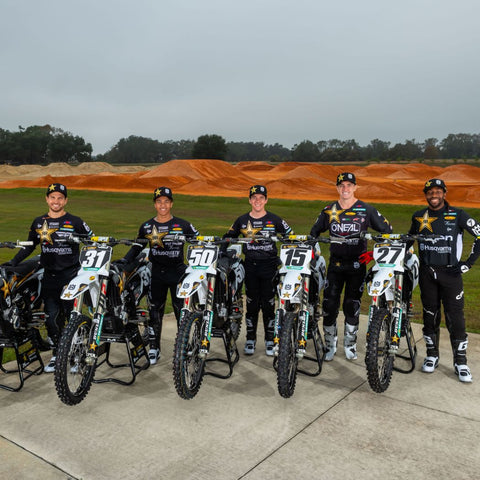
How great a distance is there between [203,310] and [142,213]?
19.1m

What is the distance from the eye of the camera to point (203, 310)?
4391mm

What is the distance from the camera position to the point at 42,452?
342cm

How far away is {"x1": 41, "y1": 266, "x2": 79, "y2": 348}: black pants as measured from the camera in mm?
4863

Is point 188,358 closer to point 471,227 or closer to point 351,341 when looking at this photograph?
point 351,341

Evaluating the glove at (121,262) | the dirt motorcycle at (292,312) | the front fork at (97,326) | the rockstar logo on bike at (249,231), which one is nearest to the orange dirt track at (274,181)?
the rockstar logo on bike at (249,231)

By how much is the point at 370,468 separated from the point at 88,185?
1924 inches

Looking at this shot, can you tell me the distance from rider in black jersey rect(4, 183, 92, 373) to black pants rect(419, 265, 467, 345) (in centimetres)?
368

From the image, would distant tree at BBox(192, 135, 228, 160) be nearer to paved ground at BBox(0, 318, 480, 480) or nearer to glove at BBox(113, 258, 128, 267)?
glove at BBox(113, 258, 128, 267)

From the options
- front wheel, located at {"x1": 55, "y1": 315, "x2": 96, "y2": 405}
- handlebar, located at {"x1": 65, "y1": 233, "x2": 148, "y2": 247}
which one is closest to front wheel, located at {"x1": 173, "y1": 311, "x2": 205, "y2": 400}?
front wheel, located at {"x1": 55, "y1": 315, "x2": 96, "y2": 405}

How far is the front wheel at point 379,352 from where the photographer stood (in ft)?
13.5

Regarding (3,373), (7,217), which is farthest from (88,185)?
(3,373)

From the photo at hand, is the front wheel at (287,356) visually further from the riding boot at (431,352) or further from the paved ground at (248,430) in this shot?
the riding boot at (431,352)

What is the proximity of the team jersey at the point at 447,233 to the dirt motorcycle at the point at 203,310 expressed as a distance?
6.22 ft

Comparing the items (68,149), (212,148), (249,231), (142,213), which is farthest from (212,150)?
(249,231)
